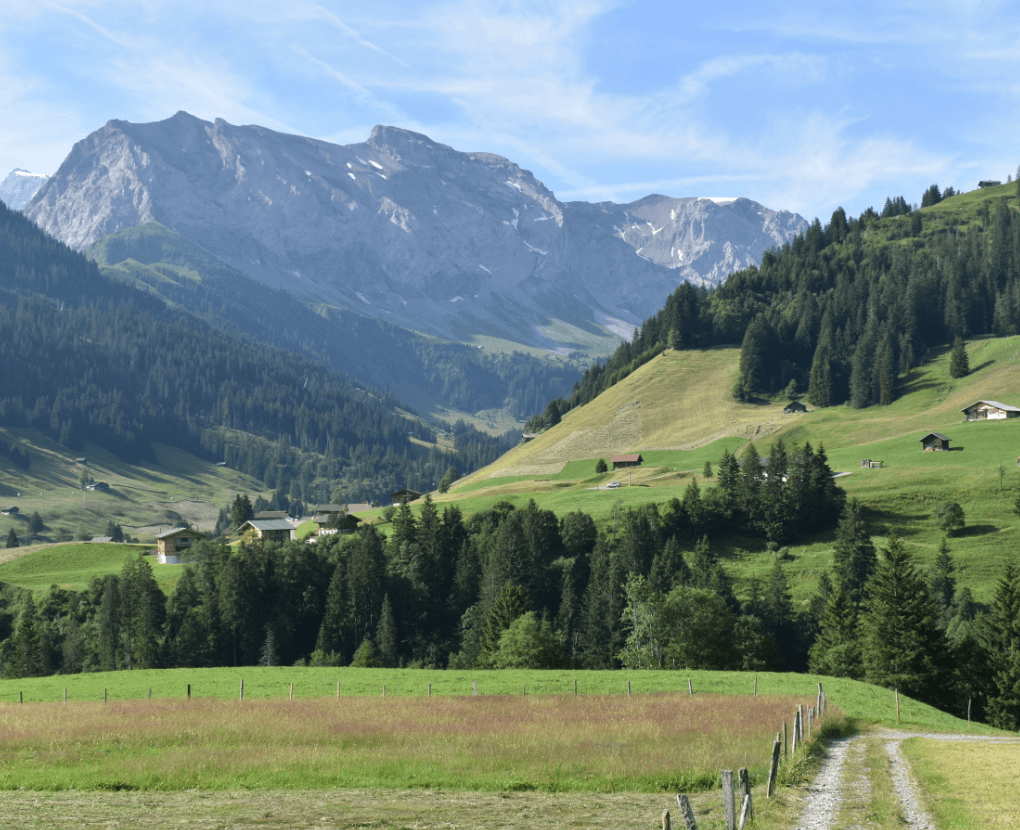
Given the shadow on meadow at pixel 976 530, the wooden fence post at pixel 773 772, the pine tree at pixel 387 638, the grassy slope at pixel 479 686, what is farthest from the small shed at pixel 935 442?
the wooden fence post at pixel 773 772

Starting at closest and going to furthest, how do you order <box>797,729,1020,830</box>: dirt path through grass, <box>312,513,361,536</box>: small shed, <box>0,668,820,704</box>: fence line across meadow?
<box>797,729,1020,830</box>: dirt path through grass < <box>0,668,820,704</box>: fence line across meadow < <box>312,513,361,536</box>: small shed

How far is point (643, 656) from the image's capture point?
83.5 meters

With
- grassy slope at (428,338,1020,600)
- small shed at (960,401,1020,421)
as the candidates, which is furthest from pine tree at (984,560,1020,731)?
small shed at (960,401,1020,421)

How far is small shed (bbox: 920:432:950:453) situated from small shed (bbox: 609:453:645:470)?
54.6 meters

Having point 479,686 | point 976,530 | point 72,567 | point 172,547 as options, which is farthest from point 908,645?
point 172,547

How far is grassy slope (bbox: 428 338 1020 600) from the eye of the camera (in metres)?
113

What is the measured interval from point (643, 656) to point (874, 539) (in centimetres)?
4885

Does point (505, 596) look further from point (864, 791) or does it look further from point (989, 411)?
point (989, 411)

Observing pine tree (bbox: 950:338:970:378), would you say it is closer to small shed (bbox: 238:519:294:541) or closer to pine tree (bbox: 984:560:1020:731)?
pine tree (bbox: 984:560:1020:731)

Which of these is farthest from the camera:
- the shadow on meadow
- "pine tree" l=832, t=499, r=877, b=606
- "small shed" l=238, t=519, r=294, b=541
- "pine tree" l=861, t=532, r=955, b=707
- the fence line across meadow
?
"small shed" l=238, t=519, r=294, b=541

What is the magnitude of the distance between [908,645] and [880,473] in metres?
75.7

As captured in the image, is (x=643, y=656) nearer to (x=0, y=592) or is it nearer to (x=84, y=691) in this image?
(x=84, y=691)

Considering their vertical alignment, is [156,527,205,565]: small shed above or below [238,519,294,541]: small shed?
below

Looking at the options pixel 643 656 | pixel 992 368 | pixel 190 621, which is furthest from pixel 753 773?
pixel 992 368
